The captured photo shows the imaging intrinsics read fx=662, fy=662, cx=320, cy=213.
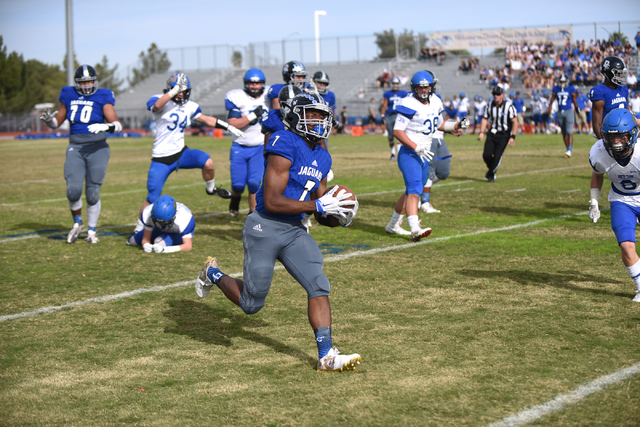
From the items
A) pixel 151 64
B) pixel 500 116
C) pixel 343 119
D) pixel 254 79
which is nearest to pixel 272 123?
pixel 254 79

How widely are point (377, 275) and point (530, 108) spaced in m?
29.7

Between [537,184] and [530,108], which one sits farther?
[530,108]

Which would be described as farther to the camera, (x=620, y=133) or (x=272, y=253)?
(x=620, y=133)

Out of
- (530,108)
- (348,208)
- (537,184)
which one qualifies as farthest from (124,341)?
(530,108)

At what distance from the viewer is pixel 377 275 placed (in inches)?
253

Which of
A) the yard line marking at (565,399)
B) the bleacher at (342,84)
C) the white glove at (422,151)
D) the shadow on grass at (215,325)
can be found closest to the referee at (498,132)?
the white glove at (422,151)

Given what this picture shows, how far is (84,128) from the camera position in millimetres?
8102

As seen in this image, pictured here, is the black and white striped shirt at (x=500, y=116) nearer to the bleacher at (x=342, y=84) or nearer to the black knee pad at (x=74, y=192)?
the black knee pad at (x=74, y=192)

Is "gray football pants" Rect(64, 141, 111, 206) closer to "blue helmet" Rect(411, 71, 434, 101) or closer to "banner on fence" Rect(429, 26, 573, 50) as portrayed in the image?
"blue helmet" Rect(411, 71, 434, 101)

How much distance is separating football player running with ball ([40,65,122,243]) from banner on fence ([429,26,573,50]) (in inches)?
1402

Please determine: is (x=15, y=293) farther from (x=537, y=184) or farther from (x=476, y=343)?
(x=537, y=184)

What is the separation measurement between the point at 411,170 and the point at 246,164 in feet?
7.37

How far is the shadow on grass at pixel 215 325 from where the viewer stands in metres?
4.57

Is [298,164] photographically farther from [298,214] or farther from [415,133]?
[415,133]
